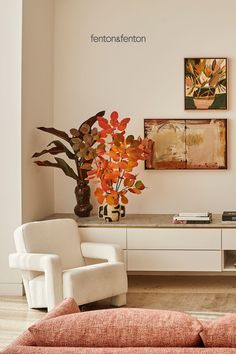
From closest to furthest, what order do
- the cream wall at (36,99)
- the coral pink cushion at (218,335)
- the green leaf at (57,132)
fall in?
the coral pink cushion at (218,335) < the cream wall at (36,99) < the green leaf at (57,132)

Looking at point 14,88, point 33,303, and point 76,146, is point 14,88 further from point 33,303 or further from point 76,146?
point 33,303

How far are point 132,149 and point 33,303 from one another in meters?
1.54

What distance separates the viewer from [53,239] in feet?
16.6

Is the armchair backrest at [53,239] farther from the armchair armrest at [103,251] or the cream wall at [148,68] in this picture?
the cream wall at [148,68]

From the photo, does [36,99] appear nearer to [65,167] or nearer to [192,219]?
[65,167]

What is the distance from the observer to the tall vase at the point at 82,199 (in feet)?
19.0

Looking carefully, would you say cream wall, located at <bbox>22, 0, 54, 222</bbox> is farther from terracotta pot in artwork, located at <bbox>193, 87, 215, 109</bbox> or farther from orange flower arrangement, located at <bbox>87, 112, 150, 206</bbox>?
terracotta pot in artwork, located at <bbox>193, 87, 215, 109</bbox>

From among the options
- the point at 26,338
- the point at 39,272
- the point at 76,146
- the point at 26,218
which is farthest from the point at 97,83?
the point at 26,338

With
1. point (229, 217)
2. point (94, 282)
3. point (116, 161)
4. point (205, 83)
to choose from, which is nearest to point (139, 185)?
point (116, 161)

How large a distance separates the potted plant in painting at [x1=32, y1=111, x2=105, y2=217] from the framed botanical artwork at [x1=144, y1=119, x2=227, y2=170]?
0.57 meters

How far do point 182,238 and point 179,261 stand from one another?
0.19m

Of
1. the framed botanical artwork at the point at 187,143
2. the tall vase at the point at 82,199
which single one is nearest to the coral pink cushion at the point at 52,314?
the tall vase at the point at 82,199

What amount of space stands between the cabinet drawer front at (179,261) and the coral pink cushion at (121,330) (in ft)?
11.3

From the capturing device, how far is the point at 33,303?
4.79 meters
